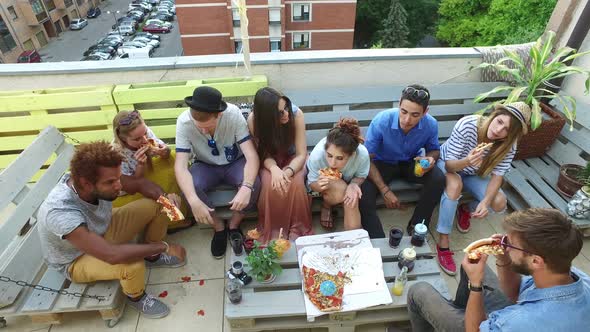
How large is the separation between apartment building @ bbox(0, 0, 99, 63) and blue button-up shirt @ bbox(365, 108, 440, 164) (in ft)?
101

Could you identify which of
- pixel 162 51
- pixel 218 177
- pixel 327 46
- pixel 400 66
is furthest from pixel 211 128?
pixel 162 51

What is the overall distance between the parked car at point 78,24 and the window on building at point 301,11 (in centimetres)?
2129

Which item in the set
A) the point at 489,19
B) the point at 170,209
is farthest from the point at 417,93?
the point at 489,19

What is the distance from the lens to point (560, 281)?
62.9 inches

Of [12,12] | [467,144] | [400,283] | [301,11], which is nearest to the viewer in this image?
[400,283]

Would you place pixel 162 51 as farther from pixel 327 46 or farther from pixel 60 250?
pixel 60 250

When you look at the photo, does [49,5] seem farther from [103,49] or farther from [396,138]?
[396,138]

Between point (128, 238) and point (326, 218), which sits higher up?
point (128, 238)

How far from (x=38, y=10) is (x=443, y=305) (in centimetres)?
3550

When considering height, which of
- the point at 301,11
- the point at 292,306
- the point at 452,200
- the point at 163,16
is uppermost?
the point at 452,200

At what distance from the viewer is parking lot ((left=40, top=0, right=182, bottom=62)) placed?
27.1 metres

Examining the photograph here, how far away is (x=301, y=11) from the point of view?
23312mm

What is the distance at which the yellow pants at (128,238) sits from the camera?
96.6 inches

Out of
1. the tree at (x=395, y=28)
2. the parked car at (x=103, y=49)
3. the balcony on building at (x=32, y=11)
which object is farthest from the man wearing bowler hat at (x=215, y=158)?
the balcony on building at (x=32, y=11)
